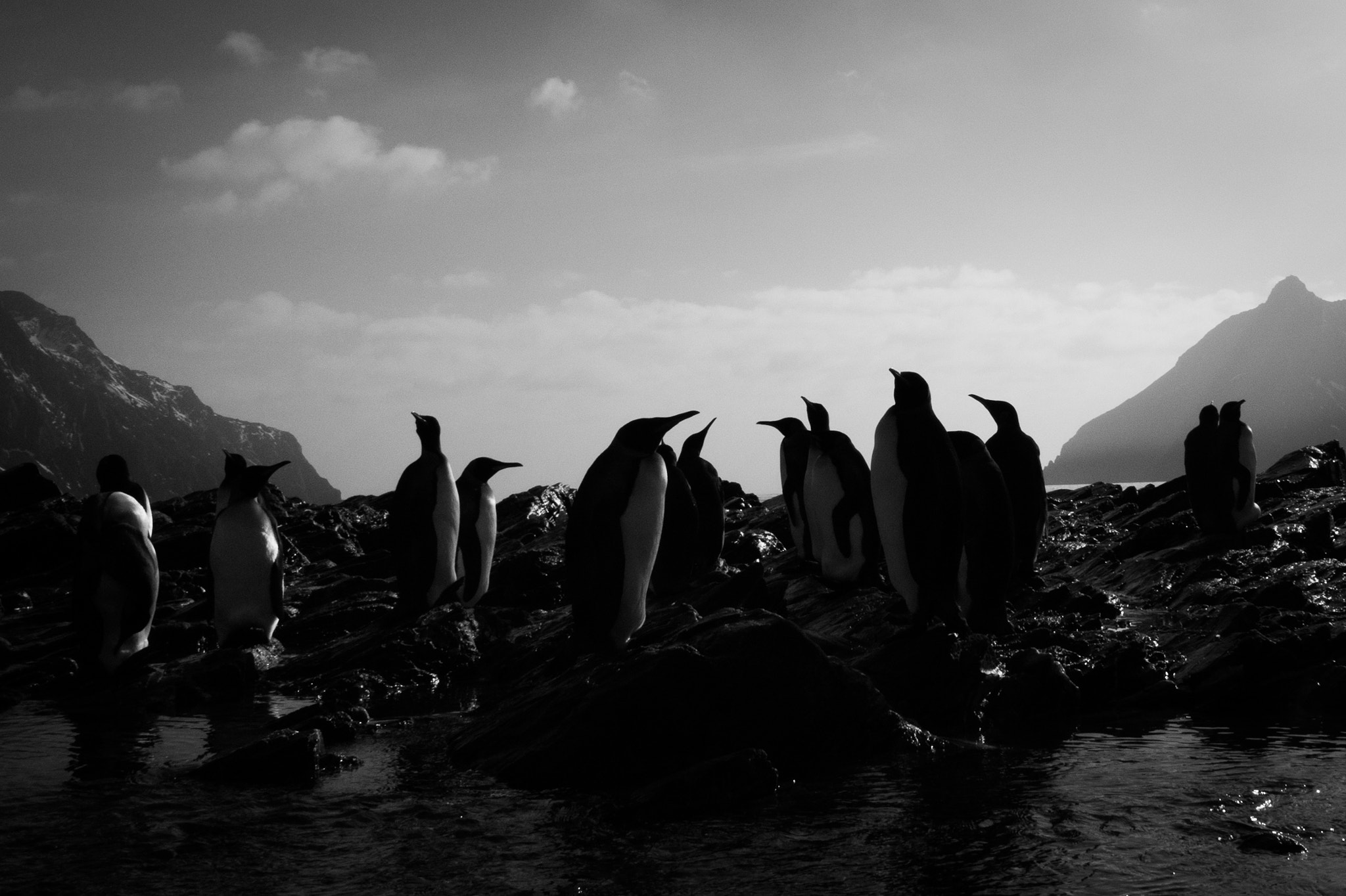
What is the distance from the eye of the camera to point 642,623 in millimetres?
8328

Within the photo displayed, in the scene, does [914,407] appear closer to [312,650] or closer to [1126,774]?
[1126,774]

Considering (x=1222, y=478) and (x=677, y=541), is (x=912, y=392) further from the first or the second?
(x=1222, y=478)

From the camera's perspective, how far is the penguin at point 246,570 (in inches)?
441

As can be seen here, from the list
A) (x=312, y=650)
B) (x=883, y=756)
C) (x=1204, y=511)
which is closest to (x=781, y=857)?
(x=883, y=756)

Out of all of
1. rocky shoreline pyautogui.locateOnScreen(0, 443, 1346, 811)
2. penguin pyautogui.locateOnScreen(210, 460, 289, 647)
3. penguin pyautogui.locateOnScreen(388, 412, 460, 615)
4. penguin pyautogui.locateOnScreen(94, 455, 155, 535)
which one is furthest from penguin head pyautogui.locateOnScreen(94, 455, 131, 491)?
penguin pyautogui.locateOnScreen(388, 412, 460, 615)

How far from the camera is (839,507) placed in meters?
10.6

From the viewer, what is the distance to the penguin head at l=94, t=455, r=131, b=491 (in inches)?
444

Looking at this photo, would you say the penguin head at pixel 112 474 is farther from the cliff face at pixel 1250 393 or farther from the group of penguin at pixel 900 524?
the cliff face at pixel 1250 393

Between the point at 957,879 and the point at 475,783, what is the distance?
2788 mm

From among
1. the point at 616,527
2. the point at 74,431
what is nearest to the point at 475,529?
the point at 616,527

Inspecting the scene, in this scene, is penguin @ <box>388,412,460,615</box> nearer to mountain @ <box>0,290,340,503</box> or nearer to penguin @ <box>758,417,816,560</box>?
penguin @ <box>758,417,816,560</box>

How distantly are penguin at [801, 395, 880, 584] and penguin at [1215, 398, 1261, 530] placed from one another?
215 inches

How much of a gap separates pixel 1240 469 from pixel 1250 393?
521 feet

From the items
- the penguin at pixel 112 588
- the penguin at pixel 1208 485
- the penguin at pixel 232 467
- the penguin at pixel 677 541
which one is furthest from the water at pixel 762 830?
the penguin at pixel 1208 485
